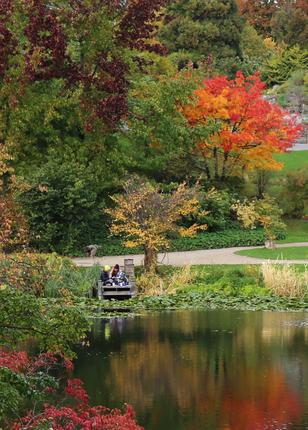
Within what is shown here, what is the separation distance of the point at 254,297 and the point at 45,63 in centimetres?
1322

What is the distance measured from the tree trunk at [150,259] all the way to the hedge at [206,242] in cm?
471

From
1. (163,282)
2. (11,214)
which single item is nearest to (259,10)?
(163,282)

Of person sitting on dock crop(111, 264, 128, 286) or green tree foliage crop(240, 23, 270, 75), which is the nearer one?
person sitting on dock crop(111, 264, 128, 286)

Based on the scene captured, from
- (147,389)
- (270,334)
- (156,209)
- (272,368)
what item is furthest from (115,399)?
(156,209)

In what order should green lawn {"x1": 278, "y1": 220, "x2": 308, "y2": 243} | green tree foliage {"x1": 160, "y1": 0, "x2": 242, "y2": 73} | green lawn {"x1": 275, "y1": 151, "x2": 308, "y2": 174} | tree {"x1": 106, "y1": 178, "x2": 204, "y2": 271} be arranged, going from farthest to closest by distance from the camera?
1. green tree foliage {"x1": 160, "y1": 0, "x2": 242, "y2": 73}
2. green lawn {"x1": 275, "y1": 151, "x2": 308, "y2": 174}
3. green lawn {"x1": 278, "y1": 220, "x2": 308, "y2": 243}
4. tree {"x1": 106, "y1": 178, "x2": 204, "y2": 271}

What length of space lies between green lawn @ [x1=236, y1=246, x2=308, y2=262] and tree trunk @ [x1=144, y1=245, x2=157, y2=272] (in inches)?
177

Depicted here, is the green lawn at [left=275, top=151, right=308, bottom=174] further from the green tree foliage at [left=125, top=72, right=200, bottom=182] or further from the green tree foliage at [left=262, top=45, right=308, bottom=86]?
the green tree foliage at [left=262, top=45, right=308, bottom=86]

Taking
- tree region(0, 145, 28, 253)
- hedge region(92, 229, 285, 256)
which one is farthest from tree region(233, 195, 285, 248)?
tree region(0, 145, 28, 253)

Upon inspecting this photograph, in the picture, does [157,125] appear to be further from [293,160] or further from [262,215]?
[293,160]

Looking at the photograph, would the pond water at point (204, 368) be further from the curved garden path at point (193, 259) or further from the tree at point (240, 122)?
the tree at point (240, 122)

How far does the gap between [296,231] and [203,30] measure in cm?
2241

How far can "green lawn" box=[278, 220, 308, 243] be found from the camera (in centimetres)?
4025

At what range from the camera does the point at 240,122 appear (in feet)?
137

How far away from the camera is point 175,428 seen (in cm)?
1661
